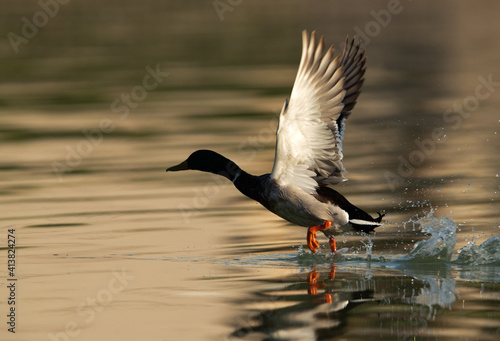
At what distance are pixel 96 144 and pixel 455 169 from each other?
20.2ft

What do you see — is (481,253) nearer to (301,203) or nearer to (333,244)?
(333,244)

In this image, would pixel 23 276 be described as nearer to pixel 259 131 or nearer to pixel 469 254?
pixel 469 254

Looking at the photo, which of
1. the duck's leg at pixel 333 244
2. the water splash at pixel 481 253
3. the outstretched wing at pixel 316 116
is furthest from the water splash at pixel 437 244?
the outstretched wing at pixel 316 116

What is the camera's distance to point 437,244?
959 cm

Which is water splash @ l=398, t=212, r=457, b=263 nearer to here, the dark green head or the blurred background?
the blurred background

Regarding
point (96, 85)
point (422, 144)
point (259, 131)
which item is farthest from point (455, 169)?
point (96, 85)

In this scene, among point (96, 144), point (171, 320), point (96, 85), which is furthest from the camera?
point (96, 85)

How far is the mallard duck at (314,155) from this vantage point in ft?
31.0

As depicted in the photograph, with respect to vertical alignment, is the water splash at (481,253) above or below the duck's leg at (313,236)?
below

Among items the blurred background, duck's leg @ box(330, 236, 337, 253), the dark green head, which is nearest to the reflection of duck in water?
the blurred background

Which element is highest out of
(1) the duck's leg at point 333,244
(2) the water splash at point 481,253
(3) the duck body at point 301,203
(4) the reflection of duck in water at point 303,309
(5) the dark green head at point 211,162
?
(5) the dark green head at point 211,162

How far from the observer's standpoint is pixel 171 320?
7.35 metres

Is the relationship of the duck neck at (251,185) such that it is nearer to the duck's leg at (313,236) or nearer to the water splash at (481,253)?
the duck's leg at (313,236)

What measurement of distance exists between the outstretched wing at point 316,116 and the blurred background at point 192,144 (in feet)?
2.66
